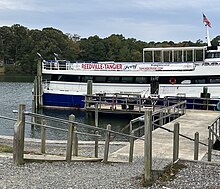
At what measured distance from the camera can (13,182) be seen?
22.8 feet

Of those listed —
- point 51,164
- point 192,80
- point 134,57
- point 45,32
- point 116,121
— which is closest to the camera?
point 51,164

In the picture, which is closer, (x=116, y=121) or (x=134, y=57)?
(x=116, y=121)

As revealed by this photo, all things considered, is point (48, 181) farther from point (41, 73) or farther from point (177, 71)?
point (41, 73)

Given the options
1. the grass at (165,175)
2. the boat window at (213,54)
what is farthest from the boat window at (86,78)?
the grass at (165,175)

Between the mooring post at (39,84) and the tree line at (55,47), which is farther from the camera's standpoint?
the tree line at (55,47)

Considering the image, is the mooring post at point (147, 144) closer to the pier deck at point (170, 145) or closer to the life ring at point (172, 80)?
the pier deck at point (170, 145)

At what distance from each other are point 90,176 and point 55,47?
98419mm

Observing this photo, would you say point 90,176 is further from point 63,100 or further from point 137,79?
point 63,100

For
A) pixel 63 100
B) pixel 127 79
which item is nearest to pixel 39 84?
pixel 63 100

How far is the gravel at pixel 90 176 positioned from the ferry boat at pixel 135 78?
874 inches

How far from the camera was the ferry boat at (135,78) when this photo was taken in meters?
31.6

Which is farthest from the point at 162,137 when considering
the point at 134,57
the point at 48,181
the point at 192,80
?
A: the point at 134,57

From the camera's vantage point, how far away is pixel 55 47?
104 meters

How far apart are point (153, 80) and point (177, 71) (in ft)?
6.70
